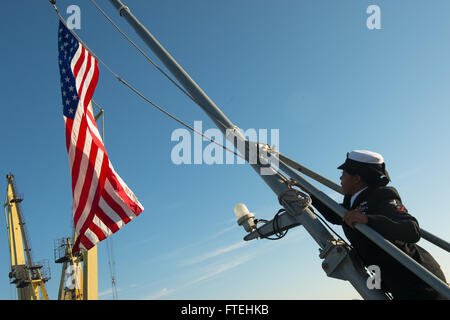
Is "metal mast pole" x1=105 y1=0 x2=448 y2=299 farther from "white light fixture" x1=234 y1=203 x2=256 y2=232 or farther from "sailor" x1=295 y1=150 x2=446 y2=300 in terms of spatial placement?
"white light fixture" x1=234 y1=203 x2=256 y2=232

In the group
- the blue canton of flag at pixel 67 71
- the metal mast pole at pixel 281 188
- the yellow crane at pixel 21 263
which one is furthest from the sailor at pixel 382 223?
the yellow crane at pixel 21 263

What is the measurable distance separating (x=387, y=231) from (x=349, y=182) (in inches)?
29.2

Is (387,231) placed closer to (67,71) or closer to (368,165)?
(368,165)

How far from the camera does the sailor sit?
94.0 inches

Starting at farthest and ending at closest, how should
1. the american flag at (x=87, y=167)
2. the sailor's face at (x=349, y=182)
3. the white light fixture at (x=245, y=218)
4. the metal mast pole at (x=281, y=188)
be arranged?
the american flag at (x=87, y=167) < the white light fixture at (x=245, y=218) < the sailor's face at (x=349, y=182) < the metal mast pole at (x=281, y=188)

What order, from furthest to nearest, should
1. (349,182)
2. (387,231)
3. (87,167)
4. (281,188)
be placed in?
(87,167), (281,188), (349,182), (387,231)

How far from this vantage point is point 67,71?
723 centimetres

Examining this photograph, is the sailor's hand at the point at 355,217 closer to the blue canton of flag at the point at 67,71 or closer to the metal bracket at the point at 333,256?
the metal bracket at the point at 333,256

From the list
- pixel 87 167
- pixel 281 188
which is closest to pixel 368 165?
pixel 281 188

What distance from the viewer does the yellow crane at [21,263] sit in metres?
31.2

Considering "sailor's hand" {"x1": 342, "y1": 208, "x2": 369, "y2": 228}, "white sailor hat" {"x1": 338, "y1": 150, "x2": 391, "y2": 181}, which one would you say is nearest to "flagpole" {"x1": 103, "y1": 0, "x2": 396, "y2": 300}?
"sailor's hand" {"x1": 342, "y1": 208, "x2": 369, "y2": 228}

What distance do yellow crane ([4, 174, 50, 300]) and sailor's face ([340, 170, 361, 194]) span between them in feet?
115

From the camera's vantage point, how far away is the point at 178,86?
412cm

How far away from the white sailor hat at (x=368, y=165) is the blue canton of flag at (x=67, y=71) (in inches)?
228
